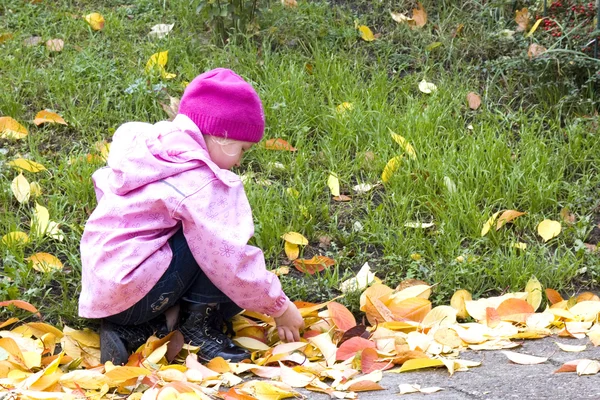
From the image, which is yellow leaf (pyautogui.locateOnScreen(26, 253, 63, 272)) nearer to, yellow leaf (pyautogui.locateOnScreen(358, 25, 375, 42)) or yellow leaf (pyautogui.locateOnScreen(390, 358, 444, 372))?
yellow leaf (pyautogui.locateOnScreen(390, 358, 444, 372))

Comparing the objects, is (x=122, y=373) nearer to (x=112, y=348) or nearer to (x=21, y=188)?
(x=112, y=348)

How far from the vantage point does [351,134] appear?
383 cm

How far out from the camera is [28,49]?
4348 mm

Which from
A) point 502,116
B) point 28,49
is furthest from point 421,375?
point 28,49

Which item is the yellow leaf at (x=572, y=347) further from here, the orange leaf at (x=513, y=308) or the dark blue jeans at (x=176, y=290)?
the dark blue jeans at (x=176, y=290)

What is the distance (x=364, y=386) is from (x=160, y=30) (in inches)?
108

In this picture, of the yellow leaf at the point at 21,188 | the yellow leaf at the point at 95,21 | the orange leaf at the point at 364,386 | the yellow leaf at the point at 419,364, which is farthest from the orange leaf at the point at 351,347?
the yellow leaf at the point at 95,21

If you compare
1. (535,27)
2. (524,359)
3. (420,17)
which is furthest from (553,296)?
(420,17)

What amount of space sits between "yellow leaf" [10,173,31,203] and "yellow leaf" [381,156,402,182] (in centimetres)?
142

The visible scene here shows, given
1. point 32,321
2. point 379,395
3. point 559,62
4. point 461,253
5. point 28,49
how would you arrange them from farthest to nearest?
point 28,49, point 559,62, point 461,253, point 32,321, point 379,395

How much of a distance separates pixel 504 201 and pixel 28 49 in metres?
2.42

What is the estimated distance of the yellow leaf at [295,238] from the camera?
3.29 metres

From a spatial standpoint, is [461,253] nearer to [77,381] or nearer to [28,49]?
[77,381]

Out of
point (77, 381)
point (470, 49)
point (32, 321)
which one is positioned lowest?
point (32, 321)
